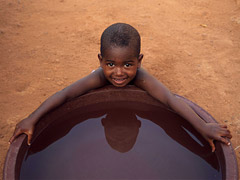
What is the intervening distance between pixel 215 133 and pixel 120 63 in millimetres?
740

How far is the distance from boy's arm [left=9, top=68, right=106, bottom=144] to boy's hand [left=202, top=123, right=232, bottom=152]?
2.79 feet

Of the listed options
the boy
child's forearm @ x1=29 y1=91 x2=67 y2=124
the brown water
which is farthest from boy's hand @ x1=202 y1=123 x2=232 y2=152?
child's forearm @ x1=29 y1=91 x2=67 y2=124

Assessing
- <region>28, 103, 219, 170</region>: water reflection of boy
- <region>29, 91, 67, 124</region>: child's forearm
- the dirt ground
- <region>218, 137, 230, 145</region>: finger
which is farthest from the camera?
the dirt ground

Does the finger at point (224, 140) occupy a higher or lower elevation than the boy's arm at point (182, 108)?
lower

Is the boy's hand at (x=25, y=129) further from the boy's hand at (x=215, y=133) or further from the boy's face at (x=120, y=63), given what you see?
the boy's hand at (x=215, y=133)

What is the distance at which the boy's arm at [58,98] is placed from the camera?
1619 mm

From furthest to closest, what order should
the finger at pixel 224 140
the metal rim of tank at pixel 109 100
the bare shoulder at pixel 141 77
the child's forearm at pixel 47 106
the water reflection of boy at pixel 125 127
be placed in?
the bare shoulder at pixel 141 77 → the water reflection of boy at pixel 125 127 → the child's forearm at pixel 47 106 → the finger at pixel 224 140 → the metal rim of tank at pixel 109 100

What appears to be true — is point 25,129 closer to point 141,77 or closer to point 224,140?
point 141,77

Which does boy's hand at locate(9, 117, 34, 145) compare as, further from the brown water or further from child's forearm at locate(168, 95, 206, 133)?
child's forearm at locate(168, 95, 206, 133)

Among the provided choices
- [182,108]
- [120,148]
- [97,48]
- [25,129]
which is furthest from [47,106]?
[97,48]

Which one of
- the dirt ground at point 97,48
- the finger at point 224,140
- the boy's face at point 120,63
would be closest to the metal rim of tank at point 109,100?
the finger at point 224,140

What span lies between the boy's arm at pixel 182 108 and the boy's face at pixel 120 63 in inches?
6.8

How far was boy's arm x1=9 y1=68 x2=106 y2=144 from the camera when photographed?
1619mm

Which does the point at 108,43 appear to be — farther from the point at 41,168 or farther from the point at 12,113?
the point at 12,113
